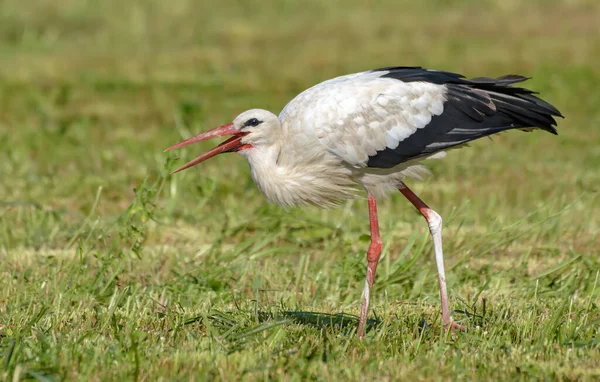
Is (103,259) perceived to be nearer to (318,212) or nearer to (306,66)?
(318,212)

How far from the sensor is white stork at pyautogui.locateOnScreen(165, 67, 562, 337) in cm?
554

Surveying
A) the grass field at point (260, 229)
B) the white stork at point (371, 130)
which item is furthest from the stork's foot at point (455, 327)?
the white stork at point (371, 130)

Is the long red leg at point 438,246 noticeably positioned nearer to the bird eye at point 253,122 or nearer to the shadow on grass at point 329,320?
the shadow on grass at point 329,320

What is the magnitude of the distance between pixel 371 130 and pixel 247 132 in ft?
2.35

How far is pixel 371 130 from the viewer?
5668mm

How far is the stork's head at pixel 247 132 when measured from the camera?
548 cm

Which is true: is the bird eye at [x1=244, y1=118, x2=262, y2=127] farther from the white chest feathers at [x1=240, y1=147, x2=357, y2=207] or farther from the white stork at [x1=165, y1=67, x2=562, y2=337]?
the white chest feathers at [x1=240, y1=147, x2=357, y2=207]

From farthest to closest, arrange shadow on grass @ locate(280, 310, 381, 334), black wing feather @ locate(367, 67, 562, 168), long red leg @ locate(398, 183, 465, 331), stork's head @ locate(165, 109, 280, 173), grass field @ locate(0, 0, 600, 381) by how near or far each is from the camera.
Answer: black wing feather @ locate(367, 67, 562, 168)
stork's head @ locate(165, 109, 280, 173)
long red leg @ locate(398, 183, 465, 331)
shadow on grass @ locate(280, 310, 381, 334)
grass field @ locate(0, 0, 600, 381)

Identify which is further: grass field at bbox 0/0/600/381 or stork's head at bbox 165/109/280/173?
stork's head at bbox 165/109/280/173

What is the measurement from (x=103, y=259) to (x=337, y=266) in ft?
5.30

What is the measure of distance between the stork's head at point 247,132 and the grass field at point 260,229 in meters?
0.53

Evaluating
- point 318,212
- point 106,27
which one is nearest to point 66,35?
point 106,27

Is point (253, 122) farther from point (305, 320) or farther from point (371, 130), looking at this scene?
point (305, 320)

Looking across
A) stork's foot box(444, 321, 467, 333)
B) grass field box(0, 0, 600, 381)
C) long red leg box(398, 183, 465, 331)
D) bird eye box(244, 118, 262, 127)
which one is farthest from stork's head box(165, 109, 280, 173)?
stork's foot box(444, 321, 467, 333)
